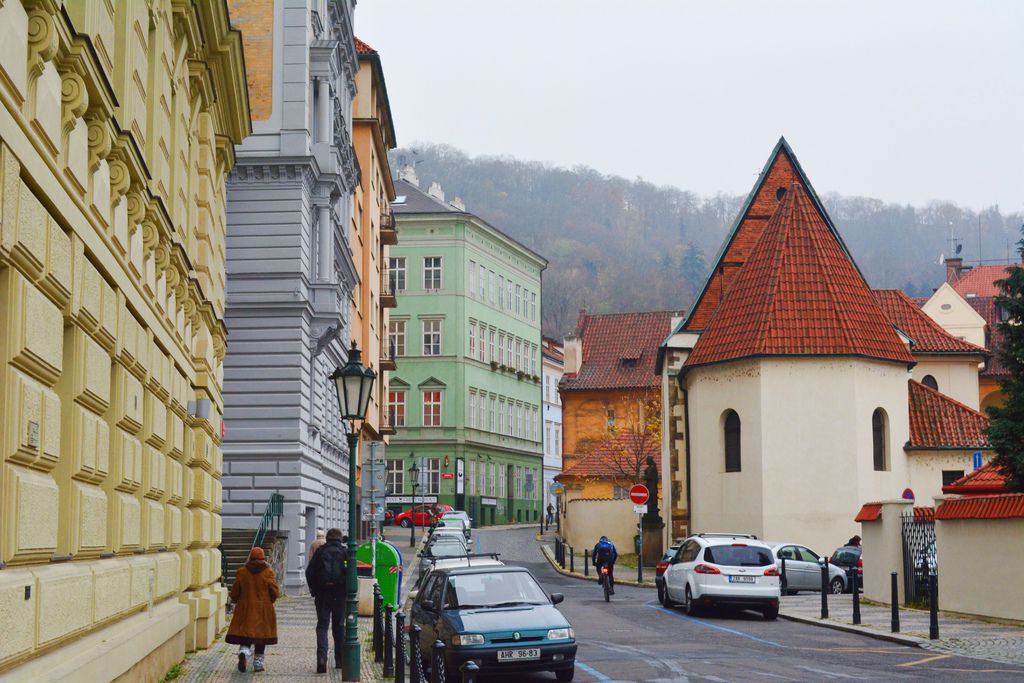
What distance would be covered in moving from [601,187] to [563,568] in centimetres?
8339

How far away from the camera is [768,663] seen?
1814cm

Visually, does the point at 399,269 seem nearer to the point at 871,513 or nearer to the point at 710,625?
the point at 871,513

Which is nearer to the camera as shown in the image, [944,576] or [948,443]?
[944,576]

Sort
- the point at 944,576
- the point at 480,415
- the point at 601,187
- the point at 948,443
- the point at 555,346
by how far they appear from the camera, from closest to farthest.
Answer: the point at 944,576
the point at 948,443
the point at 480,415
the point at 555,346
the point at 601,187

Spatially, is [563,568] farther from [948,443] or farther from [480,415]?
[480,415]

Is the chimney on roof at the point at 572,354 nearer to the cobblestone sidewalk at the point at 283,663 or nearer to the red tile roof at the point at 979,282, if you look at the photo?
the red tile roof at the point at 979,282

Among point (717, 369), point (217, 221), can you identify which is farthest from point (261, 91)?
point (717, 369)

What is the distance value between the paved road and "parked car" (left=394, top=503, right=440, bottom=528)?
130ft

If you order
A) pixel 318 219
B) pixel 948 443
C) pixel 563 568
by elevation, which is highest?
pixel 318 219

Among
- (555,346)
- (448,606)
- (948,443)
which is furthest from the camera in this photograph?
(555,346)

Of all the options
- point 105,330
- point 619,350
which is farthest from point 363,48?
point 105,330

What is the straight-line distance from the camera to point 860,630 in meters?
23.4

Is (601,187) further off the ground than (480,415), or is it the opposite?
(601,187)

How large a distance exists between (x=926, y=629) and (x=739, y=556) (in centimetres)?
480
